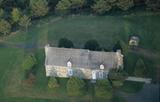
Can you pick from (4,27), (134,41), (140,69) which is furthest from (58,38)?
(140,69)

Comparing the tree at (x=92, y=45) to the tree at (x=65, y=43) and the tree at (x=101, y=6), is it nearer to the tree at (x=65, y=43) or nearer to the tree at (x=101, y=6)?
the tree at (x=65, y=43)

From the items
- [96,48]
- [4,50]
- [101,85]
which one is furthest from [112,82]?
[4,50]

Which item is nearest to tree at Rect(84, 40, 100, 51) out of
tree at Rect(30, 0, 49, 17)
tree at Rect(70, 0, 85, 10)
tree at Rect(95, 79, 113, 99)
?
tree at Rect(95, 79, 113, 99)

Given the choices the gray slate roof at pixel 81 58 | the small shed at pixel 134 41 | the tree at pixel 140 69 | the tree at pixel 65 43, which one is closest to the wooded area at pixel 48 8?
the small shed at pixel 134 41

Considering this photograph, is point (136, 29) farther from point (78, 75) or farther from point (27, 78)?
point (27, 78)

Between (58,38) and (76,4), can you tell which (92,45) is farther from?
(76,4)
